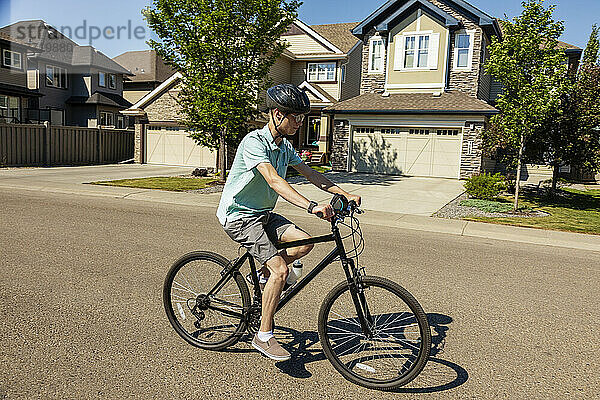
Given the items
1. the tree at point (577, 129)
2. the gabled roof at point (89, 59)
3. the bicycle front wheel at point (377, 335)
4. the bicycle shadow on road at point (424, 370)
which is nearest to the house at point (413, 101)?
the tree at point (577, 129)

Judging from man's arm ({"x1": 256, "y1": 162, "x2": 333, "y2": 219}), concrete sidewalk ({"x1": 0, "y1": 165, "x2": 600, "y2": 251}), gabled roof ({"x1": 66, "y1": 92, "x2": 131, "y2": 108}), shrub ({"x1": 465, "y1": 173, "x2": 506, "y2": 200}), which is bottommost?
concrete sidewalk ({"x1": 0, "y1": 165, "x2": 600, "y2": 251})

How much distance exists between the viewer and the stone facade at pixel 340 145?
26.0 m

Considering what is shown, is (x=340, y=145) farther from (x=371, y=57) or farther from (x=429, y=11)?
(x=429, y=11)

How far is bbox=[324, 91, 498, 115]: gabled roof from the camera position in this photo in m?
22.8

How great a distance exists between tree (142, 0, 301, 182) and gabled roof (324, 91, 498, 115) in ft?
24.3

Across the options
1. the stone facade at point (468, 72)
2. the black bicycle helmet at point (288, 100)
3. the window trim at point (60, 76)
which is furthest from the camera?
the window trim at point (60, 76)

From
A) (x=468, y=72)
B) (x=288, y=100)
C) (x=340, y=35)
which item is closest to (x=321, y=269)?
(x=288, y=100)

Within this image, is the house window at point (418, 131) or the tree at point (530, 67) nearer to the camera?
the tree at point (530, 67)

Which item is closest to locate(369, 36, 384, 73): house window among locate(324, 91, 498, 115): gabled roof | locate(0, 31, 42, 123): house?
locate(324, 91, 498, 115): gabled roof

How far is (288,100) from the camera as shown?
3.54 m

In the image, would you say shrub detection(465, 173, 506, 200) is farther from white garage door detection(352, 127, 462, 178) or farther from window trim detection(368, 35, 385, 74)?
window trim detection(368, 35, 385, 74)

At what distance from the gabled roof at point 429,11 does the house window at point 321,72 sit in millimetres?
5106

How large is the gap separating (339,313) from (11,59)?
39043 mm

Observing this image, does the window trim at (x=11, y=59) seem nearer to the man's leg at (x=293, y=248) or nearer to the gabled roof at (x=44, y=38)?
the gabled roof at (x=44, y=38)
